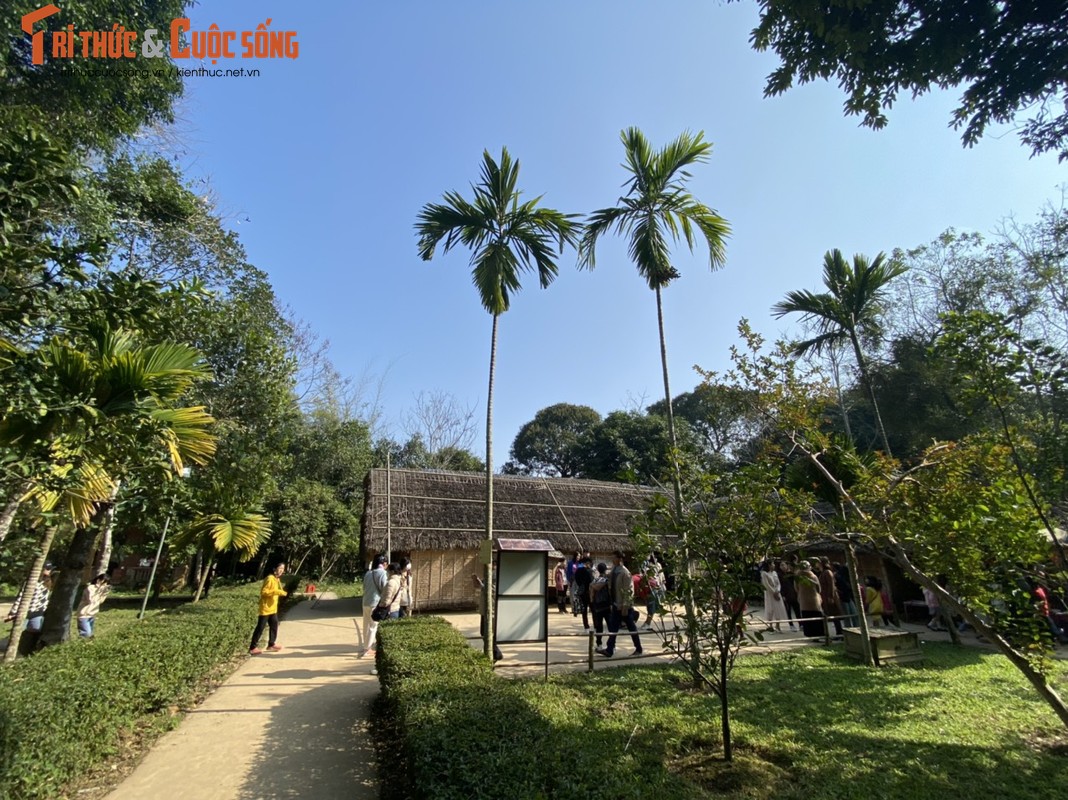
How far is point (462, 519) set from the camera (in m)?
16.0

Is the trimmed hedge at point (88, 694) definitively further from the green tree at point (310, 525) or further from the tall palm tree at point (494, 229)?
the green tree at point (310, 525)

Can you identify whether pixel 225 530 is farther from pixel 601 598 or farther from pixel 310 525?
pixel 310 525

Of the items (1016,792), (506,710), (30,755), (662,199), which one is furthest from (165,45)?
(1016,792)

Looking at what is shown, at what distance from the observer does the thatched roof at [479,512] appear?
49.0 feet

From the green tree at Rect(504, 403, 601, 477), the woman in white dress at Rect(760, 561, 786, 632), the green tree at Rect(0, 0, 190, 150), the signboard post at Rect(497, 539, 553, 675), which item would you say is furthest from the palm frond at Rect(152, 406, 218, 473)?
the green tree at Rect(504, 403, 601, 477)

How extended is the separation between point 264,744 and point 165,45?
416 inches

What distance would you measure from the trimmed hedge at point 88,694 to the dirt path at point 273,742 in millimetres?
422

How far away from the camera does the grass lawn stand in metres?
4.25

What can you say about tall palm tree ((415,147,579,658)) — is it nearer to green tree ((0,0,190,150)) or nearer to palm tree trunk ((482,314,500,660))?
palm tree trunk ((482,314,500,660))

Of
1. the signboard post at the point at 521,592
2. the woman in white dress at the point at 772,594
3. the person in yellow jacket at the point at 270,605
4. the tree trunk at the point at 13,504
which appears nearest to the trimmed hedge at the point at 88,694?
the tree trunk at the point at 13,504

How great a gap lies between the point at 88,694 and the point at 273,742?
71.4 inches

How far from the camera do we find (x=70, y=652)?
5.07 m

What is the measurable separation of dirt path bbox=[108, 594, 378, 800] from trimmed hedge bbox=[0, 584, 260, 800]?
1.39ft

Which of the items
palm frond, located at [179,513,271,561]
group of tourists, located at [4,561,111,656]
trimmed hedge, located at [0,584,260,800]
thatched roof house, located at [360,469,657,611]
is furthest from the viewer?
thatched roof house, located at [360,469,657,611]
